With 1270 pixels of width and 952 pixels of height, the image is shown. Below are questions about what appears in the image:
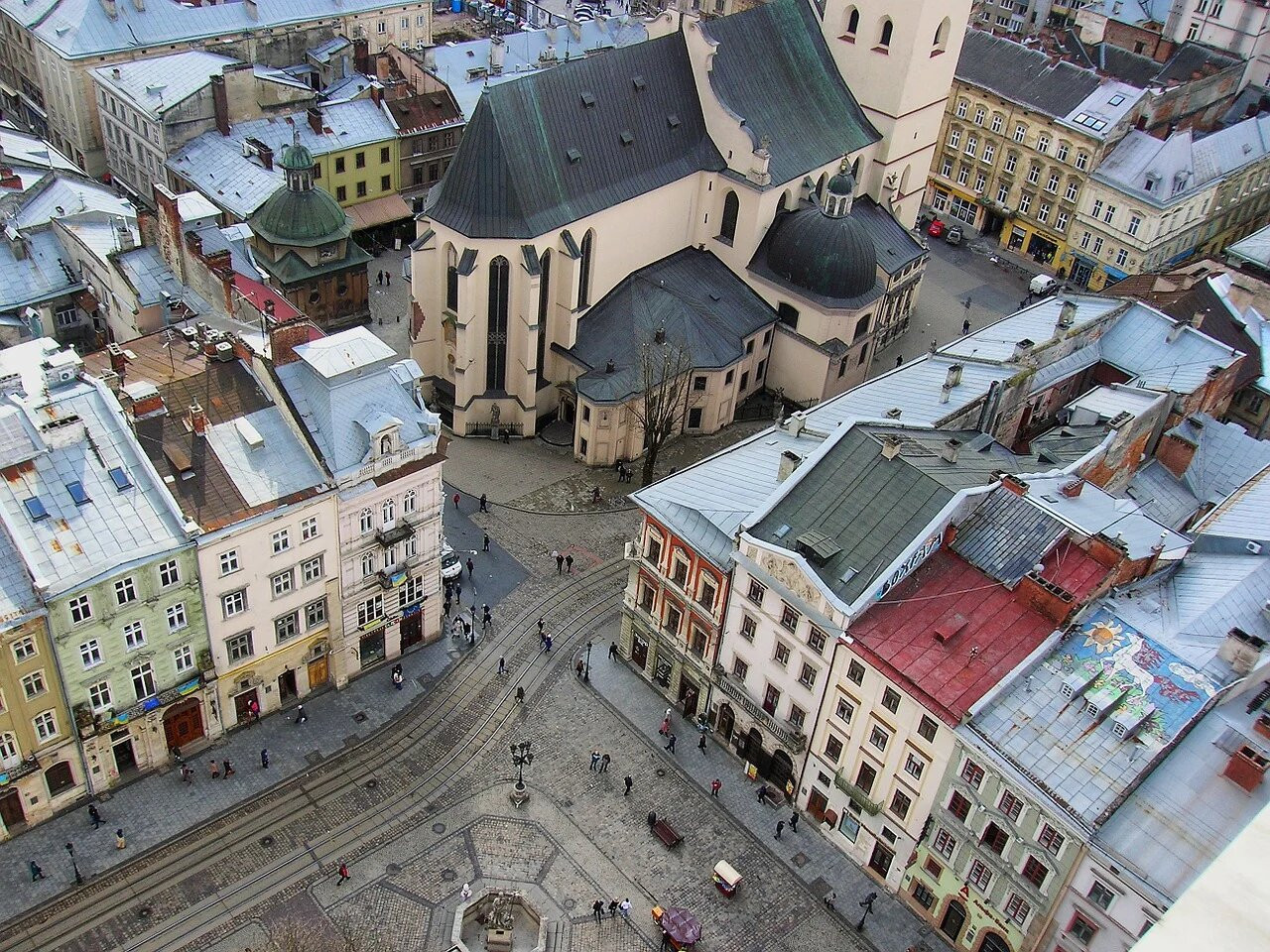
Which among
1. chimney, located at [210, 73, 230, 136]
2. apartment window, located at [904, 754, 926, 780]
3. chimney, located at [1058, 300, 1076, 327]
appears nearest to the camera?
apartment window, located at [904, 754, 926, 780]

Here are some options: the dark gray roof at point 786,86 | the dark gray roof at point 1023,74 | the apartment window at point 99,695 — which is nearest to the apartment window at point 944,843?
the apartment window at point 99,695

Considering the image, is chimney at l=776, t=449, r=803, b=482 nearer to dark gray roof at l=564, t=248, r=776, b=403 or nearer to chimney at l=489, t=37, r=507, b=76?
dark gray roof at l=564, t=248, r=776, b=403

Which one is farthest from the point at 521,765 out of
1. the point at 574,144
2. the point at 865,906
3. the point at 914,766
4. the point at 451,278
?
the point at 574,144

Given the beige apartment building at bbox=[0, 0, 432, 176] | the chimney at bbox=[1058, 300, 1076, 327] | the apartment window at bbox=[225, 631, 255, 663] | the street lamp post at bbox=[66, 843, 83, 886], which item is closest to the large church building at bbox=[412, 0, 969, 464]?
the chimney at bbox=[1058, 300, 1076, 327]

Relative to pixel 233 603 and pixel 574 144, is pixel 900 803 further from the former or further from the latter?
pixel 574 144

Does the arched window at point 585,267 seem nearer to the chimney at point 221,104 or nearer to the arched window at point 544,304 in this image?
the arched window at point 544,304

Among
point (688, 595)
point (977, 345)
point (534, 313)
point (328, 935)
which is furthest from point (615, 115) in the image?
point (328, 935)
